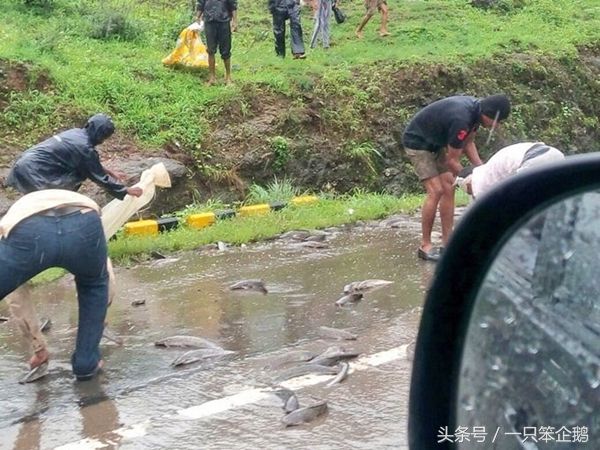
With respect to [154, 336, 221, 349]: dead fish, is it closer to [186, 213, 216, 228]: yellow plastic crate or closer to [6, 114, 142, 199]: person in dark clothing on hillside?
[6, 114, 142, 199]: person in dark clothing on hillside

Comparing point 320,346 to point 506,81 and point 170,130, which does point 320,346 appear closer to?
point 170,130

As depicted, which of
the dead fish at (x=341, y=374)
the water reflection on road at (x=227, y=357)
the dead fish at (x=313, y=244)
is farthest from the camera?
the dead fish at (x=313, y=244)

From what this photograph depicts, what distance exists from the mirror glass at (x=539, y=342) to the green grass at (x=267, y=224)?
7.44 metres

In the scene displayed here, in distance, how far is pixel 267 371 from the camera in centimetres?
604

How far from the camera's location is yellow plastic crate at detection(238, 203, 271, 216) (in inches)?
457

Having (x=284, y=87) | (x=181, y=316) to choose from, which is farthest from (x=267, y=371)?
(x=284, y=87)

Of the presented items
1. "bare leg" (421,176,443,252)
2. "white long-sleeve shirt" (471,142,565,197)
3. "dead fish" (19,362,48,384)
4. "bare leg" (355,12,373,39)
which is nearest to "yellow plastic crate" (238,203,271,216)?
"bare leg" (421,176,443,252)

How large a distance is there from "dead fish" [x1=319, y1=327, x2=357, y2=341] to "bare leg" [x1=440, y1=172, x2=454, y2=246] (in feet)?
7.35

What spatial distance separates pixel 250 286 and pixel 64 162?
2.01 m

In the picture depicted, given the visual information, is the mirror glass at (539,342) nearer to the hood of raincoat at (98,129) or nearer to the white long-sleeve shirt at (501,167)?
the white long-sleeve shirt at (501,167)

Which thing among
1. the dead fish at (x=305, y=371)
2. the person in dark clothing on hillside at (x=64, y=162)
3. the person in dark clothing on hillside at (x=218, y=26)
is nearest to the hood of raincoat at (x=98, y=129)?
the person in dark clothing on hillside at (x=64, y=162)

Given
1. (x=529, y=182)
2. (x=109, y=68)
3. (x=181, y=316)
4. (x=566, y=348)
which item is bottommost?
(x=181, y=316)

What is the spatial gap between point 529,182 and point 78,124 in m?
11.1

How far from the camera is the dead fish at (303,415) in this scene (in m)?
5.14
